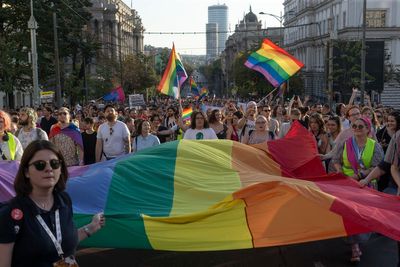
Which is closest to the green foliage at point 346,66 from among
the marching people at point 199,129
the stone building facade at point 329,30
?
the stone building facade at point 329,30

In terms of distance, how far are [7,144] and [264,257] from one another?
3.37 metres

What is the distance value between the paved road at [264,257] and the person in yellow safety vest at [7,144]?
1429 mm

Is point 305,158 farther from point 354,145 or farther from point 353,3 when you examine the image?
point 353,3

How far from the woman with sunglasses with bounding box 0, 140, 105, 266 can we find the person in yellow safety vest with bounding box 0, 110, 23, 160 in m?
3.68

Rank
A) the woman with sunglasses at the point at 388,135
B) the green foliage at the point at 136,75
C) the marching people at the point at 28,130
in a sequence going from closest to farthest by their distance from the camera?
the woman with sunglasses at the point at 388,135, the marching people at the point at 28,130, the green foliage at the point at 136,75

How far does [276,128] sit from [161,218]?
20.4ft

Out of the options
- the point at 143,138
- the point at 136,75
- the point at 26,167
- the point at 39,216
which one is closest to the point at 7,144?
the point at 143,138

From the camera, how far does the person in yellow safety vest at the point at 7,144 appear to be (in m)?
6.47

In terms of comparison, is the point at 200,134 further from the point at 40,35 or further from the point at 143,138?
the point at 40,35

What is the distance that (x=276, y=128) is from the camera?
10.6m

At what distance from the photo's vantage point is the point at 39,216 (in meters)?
2.83

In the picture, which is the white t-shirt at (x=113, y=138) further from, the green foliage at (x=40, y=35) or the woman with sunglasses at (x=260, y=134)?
the green foliage at (x=40, y=35)

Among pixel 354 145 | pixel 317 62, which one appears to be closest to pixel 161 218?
pixel 354 145

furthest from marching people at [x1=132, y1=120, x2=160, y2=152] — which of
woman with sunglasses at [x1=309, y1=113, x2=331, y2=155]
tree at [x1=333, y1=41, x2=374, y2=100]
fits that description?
tree at [x1=333, y1=41, x2=374, y2=100]
